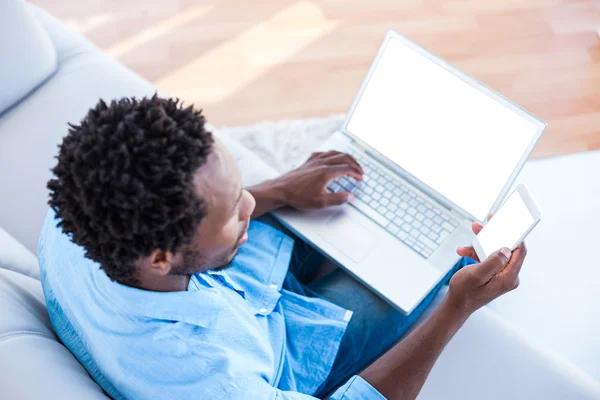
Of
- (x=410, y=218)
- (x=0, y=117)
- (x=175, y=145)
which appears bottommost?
(x=0, y=117)

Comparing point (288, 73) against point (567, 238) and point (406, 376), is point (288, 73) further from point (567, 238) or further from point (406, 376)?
point (406, 376)

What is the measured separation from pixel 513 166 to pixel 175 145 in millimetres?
762

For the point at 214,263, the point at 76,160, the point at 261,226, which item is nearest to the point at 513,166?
the point at 261,226

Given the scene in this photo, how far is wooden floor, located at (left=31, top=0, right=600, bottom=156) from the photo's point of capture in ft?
6.75

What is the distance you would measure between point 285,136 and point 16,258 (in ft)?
3.52

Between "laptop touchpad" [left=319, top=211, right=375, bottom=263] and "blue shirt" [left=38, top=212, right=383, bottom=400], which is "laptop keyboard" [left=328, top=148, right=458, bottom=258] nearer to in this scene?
"laptop touchpad" [left=319, top=211, right=375, bottom=263]

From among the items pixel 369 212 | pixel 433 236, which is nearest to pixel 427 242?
pixel 433 236

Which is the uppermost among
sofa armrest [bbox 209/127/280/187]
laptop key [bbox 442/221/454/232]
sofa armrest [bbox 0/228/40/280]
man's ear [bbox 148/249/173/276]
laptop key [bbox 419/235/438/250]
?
man's ear [bbox 148/249/173/276]

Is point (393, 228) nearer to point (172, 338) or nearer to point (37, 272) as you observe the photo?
point (172, 338)

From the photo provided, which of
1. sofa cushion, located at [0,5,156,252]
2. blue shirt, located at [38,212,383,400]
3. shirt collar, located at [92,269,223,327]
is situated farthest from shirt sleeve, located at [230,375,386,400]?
sofa cushion, located at [0,5,156,252]

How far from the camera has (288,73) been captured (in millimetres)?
2139

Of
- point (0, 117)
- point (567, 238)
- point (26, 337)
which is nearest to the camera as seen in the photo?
point (26, 337)

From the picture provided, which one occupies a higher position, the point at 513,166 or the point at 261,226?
the point at 513,166

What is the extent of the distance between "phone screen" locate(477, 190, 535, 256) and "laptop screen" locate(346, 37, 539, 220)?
0.11 metres
